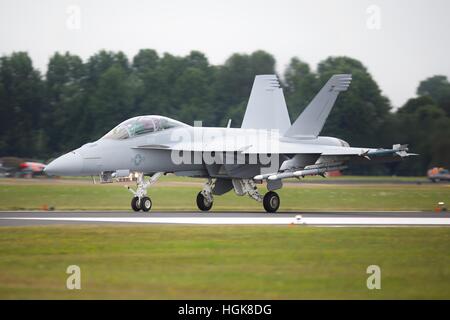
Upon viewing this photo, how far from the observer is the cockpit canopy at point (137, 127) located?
76.2ft

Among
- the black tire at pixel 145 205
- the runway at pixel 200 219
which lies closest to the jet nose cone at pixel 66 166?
the runway at pixel 200 219

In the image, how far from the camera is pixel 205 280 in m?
11.2

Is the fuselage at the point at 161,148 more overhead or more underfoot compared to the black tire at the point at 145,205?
more overhead

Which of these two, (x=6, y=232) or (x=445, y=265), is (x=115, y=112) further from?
(x=445, y=265)

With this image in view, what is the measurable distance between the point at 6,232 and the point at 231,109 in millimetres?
44971

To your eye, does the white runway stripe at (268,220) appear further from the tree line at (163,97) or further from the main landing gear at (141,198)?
the tree line at (163,97)

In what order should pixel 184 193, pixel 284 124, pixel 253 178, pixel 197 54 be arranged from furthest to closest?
pixel 197 54, pixel 184 193, pixel 284 124, pixel 253 178

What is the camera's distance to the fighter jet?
22.9 meters

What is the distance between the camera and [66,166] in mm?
21953

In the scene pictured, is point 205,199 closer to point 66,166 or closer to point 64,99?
point 66,166

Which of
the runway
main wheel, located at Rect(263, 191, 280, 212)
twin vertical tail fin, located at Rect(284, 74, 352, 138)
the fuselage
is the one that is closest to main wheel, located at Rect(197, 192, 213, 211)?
the fuselage

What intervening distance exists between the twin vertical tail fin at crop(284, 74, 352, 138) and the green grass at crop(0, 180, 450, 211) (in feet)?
10.6

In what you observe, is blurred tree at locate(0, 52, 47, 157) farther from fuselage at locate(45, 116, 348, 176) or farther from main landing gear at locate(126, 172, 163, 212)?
main landing gear at locate(126, 172, 163, 212)

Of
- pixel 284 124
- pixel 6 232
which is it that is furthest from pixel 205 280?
pixel 284 124
